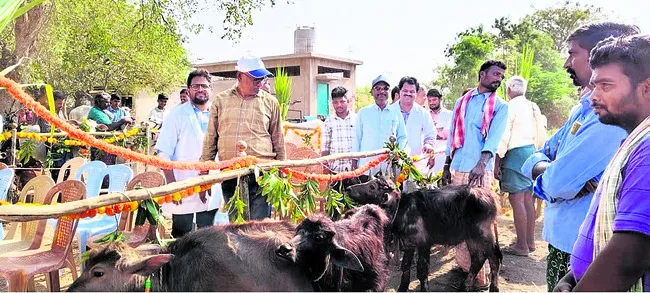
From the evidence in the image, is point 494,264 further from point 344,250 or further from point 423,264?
point 344,250

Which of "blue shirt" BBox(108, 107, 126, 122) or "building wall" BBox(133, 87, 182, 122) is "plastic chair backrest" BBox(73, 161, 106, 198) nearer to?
"blue shirt" BBox(108, 107, 126, 122)

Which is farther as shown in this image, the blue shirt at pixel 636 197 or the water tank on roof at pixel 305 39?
the water tank on roof at pixel 305 39

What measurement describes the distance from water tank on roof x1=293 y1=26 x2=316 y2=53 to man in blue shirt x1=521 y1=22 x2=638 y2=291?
80.4 ft

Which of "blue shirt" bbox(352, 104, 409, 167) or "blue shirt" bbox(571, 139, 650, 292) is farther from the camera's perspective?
"blue shirt" bbox(352, 104, 409, 167)

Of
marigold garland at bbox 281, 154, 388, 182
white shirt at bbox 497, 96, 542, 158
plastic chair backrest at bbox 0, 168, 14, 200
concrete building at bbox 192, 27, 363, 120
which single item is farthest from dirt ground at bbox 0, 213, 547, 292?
concrete building at bbox 192, 27, 363, 120

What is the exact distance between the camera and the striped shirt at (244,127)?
4332mm

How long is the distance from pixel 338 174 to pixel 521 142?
2501 millimetres

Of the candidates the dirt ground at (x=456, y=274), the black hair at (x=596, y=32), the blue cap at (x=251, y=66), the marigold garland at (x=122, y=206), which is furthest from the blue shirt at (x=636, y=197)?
the dirt ground at (x=456, y=274)

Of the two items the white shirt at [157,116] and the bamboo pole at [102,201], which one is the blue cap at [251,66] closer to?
the bamboo pole at [102,201]

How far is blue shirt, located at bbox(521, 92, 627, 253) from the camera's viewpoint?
86.3 inches

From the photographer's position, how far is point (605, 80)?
158 centimetres

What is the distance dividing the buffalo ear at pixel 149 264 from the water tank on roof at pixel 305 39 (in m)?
24.8

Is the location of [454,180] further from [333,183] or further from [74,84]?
[74,84]

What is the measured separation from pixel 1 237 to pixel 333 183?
3211 mm
